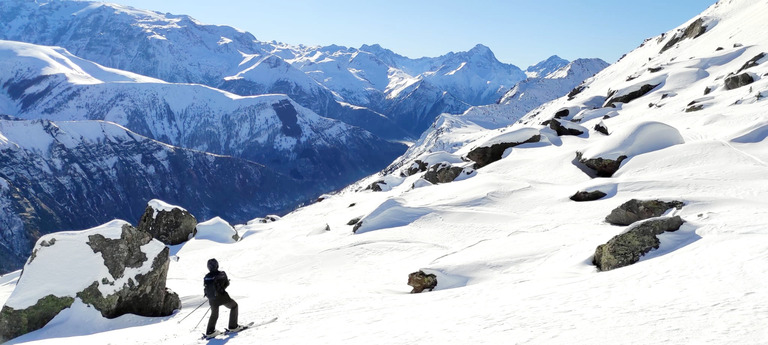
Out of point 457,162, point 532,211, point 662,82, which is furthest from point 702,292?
point 662,82

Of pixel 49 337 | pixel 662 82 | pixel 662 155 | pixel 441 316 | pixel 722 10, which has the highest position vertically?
pixel 722 10

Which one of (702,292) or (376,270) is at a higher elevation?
(702,292)

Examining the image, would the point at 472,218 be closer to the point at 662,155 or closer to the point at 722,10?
the point at 662,155

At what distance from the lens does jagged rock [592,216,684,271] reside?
1420cm

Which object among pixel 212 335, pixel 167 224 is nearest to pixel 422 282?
pixel 212 335

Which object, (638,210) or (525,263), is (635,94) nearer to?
(638,210)

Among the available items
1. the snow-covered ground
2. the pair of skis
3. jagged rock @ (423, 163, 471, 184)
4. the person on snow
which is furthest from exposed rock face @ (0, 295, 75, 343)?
jagged rock @ (423, 163, 471, 184)

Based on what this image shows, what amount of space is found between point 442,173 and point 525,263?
24.6 meters

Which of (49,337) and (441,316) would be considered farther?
(49,337)

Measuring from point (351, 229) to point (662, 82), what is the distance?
53.8m

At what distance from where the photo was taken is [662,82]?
208 ft

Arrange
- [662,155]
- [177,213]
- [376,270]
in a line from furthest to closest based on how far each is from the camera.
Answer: [177,213]
[662,155]
[376,270]

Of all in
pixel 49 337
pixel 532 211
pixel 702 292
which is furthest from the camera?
pixel 532 211

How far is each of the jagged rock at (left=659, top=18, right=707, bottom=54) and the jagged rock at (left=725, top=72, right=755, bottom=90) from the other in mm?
55336
